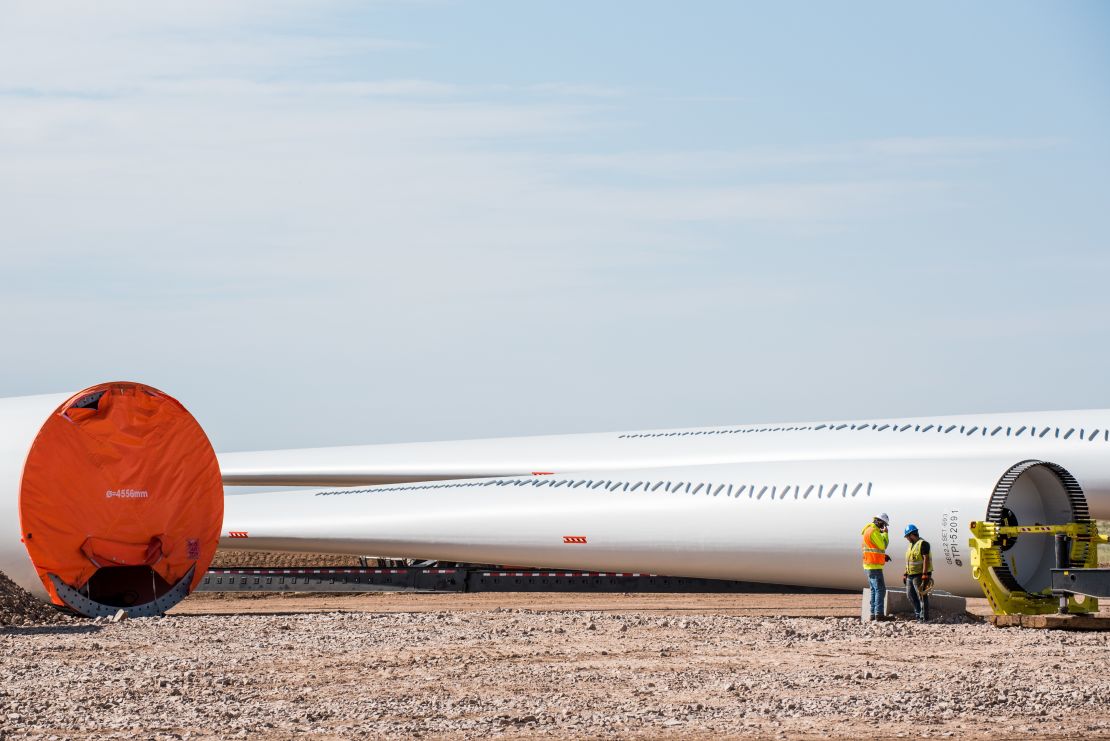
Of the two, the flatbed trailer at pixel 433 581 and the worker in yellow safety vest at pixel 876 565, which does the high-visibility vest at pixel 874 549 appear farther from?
the flatbed trailer at pixel 433 581

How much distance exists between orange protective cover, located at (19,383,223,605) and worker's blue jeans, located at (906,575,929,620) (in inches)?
341

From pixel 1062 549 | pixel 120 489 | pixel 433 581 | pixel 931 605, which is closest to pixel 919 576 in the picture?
pixel 931 605

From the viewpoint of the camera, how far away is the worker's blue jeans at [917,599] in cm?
1623

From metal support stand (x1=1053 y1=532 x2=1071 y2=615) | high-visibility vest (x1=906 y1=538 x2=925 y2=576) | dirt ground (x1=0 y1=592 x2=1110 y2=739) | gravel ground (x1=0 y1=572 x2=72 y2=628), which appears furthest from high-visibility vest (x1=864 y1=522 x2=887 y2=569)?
gravel ground (x1=0 y1=572 x2=72 y2=628)

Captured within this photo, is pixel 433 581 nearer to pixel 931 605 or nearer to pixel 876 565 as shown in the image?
pixel 876 565

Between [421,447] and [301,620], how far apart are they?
1567cm

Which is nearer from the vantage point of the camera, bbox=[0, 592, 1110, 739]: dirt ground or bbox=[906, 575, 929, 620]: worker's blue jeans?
bbox=[0, 592, 1110, 739]: dirt ground

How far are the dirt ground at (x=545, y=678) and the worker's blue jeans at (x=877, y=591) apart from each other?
0.82m

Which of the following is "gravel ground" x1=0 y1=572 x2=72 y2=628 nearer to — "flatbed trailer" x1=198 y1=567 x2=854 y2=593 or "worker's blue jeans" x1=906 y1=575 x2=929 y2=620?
"flatbed trailer" x1=198 y1=567 x2=854 y2=593

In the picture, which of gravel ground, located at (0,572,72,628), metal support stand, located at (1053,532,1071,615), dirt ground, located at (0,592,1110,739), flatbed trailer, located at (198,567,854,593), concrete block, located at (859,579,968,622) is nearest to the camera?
dirt ground, located at (0,592,1110,739)

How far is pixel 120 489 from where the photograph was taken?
16922 mm

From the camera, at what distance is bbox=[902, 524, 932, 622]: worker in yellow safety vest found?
16.2 m

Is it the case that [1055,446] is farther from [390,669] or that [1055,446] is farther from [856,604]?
[390,669]

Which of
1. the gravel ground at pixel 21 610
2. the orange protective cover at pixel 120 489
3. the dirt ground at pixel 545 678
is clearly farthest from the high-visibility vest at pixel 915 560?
the gravel ground at pixel 21 610
